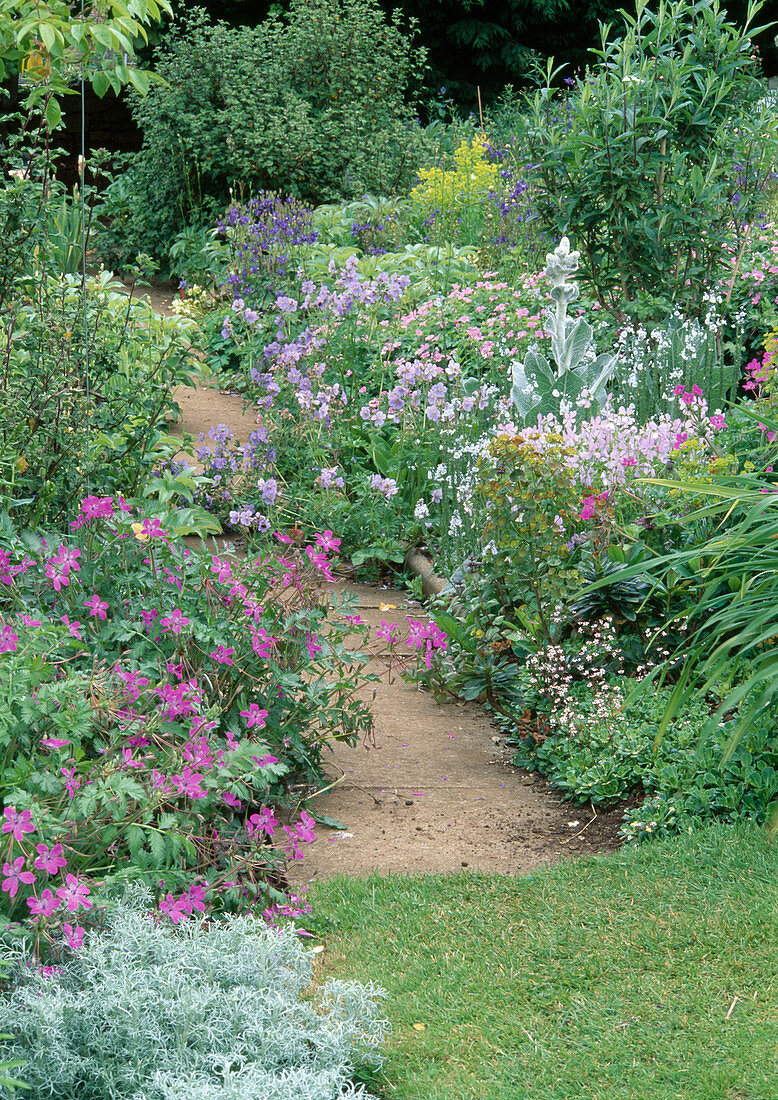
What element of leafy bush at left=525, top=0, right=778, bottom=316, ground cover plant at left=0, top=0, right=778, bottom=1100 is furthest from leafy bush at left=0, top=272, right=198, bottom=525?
leafy bush at left=525, top=0, right=778, bottom=316

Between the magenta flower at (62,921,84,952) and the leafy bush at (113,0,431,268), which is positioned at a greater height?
the leafy bush at (113,0,431,268)

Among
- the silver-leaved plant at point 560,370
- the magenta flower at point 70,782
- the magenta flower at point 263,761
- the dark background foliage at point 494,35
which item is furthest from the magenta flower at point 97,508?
the dark background foliage at point 494,35

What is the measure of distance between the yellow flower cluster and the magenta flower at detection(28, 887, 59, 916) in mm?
8734

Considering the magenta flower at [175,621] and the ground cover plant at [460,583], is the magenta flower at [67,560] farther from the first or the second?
the magenta flower at [175,621]

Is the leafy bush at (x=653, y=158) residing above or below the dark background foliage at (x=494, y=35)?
below

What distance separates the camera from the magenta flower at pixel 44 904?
2146 millimetres

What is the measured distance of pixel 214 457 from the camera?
Answer: 573 cm

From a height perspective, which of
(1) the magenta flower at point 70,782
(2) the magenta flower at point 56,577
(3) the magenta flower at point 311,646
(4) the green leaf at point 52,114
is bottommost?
(3) the magenta flower at point 311,646

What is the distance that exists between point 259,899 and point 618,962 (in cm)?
92

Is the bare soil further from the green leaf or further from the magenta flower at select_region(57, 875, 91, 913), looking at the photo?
the green leaf

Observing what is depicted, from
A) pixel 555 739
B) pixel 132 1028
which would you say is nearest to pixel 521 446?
pixel 555 739

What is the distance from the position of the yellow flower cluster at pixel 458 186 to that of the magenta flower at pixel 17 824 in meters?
8.68

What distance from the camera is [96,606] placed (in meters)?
3.00

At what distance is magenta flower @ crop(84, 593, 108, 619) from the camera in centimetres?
300
